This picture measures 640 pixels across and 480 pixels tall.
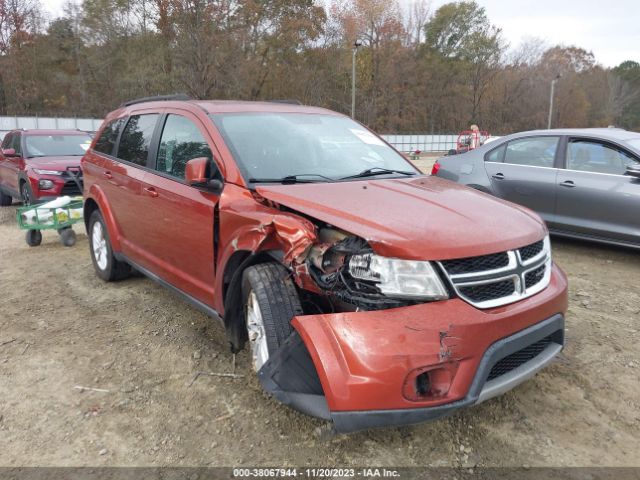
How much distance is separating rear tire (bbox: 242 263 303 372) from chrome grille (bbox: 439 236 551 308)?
2.74ft

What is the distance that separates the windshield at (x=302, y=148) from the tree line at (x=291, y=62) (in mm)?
27821

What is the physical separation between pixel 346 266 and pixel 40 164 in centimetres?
831

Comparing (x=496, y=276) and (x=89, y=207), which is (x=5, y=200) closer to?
(x=89, y=207)

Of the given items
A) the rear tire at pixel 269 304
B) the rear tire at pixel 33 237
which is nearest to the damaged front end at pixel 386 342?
the rear tire at pixel 269 304

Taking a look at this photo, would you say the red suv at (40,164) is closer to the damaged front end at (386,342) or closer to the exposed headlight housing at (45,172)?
the exposed headlight housing at (45,172)

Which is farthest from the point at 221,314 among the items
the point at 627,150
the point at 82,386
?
the point at 627,150

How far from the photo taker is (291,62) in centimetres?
4112

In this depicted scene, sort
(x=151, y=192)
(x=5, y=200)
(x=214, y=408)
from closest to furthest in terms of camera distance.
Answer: (x=214, y=408) → (x=151, y=192) → (x=5, y=200)

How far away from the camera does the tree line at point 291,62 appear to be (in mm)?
32438

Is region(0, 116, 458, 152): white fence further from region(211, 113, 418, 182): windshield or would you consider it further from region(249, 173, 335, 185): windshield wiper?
region(249, 173, 335, 185): windshield wiper

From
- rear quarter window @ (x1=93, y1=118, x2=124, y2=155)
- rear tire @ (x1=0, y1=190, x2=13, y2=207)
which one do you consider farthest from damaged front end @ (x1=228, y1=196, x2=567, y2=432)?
rear tire @ (x1=0, y1=190, x2=13, y2=207)

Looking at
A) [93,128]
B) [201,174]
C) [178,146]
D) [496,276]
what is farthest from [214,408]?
[93,128]

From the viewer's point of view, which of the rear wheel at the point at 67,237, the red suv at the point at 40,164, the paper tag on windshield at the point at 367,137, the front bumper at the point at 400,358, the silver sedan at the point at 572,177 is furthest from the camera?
the red suv at the point at 40,164

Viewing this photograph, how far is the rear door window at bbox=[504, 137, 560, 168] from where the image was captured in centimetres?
628
